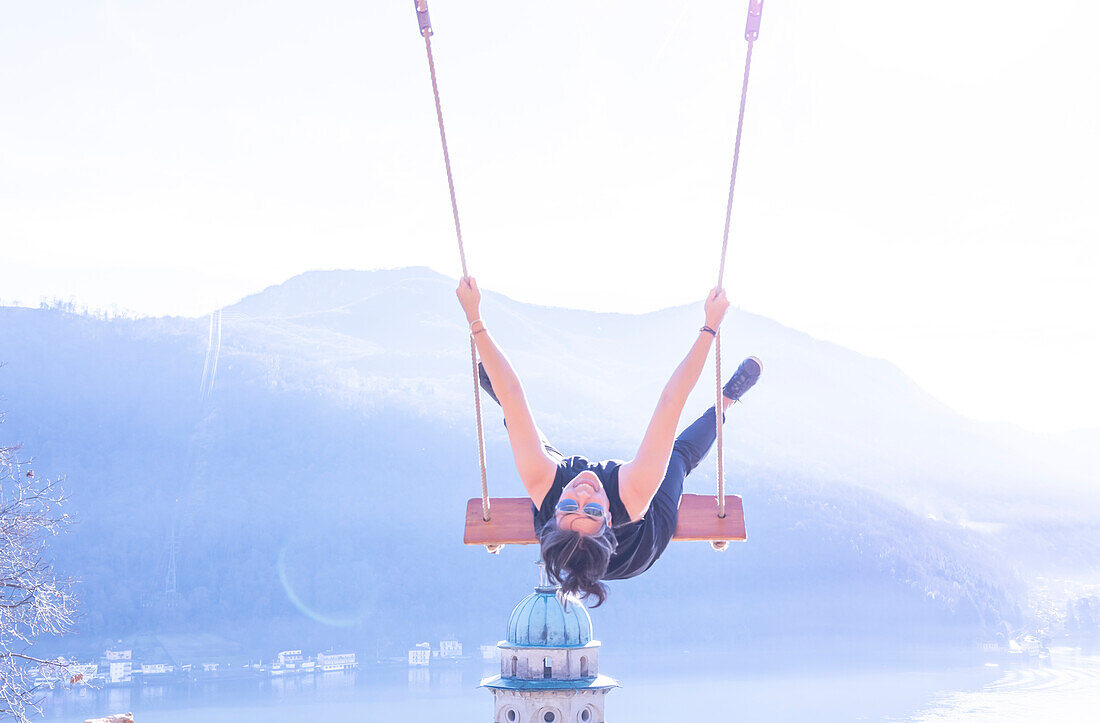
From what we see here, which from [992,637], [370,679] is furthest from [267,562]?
[992,637]

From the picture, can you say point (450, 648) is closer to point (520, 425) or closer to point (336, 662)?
point (336, 662)

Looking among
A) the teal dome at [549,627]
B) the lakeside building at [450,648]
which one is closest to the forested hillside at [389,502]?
the lakeside building at [450,648]

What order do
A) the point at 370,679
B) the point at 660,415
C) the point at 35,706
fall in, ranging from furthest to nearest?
the point at 370,679
the point at 35,706
the point at 660,415

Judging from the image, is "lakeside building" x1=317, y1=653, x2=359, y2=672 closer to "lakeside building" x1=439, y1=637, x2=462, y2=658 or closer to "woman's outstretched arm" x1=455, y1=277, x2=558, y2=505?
"lakeside building" x1=439, y1=637, x2=462, y2=658

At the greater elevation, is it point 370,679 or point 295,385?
point 295,385

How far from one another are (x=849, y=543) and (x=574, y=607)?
108m

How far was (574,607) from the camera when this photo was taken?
2378 centimetres

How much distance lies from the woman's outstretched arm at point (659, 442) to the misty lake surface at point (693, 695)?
74227 mm

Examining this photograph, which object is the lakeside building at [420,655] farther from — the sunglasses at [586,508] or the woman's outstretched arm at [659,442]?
the sunglasses at [586,508]

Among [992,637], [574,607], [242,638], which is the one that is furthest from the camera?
[992,637]

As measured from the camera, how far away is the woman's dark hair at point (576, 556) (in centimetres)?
317

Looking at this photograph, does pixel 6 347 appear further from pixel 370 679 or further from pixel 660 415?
pixel 660 415

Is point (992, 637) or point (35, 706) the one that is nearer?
point (35, 706)

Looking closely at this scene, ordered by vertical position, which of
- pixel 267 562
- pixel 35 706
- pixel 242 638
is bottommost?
pixel 35 706
